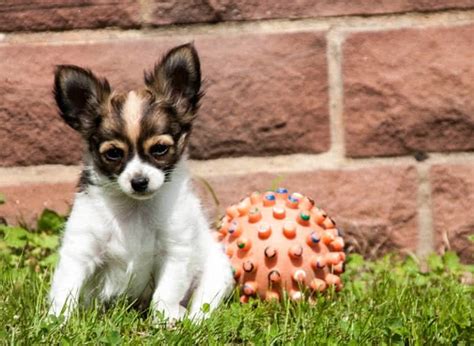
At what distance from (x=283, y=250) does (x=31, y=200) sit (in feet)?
5.59

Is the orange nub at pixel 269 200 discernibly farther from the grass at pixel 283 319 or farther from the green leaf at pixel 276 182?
the green leaf at pixel 276 182

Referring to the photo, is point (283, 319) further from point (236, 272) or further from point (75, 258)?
point (75, 258)

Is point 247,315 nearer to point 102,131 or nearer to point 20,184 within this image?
point 102,131

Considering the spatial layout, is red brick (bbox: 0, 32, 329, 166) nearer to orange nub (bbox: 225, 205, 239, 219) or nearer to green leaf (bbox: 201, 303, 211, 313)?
orange nub (bbox: 225, 205, 239, 219)

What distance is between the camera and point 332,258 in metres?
4.18

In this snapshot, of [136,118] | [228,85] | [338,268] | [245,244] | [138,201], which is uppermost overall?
[136,118]

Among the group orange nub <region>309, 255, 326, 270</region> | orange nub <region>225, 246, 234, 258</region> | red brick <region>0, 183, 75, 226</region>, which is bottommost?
red brick <region>0, 183, 75, 226</region>

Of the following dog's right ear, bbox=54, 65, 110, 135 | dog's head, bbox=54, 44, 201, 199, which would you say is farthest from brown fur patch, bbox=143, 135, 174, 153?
dog's right ear, bbox=54, 65, 110, 135

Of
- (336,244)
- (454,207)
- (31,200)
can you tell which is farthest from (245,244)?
(31,200)

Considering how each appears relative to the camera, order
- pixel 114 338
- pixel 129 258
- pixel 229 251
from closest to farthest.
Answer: pixel 114 338
pixel 129 258
pixel 229 251

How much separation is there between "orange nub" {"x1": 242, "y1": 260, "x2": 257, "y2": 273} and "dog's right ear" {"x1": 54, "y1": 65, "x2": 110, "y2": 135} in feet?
3.23

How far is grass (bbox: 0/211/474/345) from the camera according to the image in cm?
329

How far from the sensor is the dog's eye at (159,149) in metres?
3.87

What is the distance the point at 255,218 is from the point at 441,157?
1309 mm
